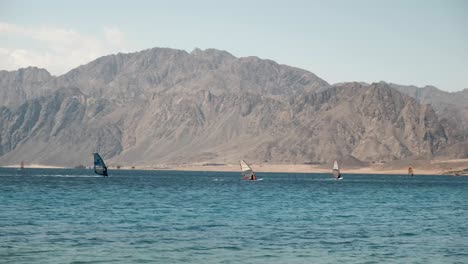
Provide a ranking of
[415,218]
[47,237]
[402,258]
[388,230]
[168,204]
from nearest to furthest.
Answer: [402,258] → [47,237] → [388,230] → [415,218] → [168,204]

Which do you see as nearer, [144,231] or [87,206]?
[144,231]

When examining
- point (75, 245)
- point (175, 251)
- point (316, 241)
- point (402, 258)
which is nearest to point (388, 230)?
point (316, 241)

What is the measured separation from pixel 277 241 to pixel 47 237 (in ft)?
52.6

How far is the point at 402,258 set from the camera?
49094 millimetres

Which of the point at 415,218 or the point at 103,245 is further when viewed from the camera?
the point at 415,218

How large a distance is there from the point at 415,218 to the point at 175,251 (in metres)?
38.7

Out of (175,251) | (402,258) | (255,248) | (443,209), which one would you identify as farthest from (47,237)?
(443,209)

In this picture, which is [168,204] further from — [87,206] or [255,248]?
[255,248]

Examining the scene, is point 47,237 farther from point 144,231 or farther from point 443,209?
point 443,209

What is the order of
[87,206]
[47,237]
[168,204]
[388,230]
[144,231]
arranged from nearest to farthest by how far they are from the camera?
[47,237] → [144,231] → [388,230] → [87,206] → [168,204]

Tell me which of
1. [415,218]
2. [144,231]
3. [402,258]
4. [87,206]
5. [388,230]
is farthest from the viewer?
[87,206]

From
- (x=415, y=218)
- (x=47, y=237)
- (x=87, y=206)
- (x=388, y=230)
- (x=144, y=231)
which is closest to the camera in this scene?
(x=47, y=237)

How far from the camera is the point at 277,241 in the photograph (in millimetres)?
56031

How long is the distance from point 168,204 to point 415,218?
30.9 meters
